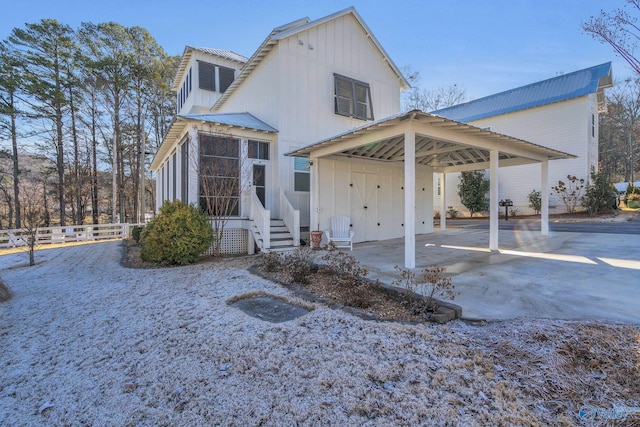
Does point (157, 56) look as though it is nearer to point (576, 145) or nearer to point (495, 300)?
point (495, 300)

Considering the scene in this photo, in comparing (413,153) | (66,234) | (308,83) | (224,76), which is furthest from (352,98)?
(66,234)

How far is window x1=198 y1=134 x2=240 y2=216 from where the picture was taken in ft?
26.0

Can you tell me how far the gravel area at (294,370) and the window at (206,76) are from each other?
12017 mm

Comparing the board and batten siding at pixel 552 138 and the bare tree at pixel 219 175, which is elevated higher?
the board and batten siding at pixel 552 138

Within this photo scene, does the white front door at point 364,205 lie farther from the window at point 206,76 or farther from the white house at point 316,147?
the window at point 206,76

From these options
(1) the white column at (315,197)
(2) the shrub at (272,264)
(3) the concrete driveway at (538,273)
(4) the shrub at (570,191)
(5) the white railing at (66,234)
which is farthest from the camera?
(4) the shrub at (570,191)

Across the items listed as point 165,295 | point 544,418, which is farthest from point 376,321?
point 165,295

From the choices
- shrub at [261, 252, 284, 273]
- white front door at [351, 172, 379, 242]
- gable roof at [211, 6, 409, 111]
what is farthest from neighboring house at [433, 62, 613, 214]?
shrub at [261, 252, 284, 273]

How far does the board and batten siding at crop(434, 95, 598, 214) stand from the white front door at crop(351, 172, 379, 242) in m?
11.4

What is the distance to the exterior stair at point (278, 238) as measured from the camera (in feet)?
25.8

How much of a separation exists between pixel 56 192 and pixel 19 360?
65.4 ft

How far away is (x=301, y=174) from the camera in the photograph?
963cm

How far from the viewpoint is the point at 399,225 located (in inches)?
421

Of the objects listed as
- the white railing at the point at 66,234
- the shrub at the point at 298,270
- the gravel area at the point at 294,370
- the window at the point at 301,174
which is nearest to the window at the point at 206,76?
the window at the point at 301,174
